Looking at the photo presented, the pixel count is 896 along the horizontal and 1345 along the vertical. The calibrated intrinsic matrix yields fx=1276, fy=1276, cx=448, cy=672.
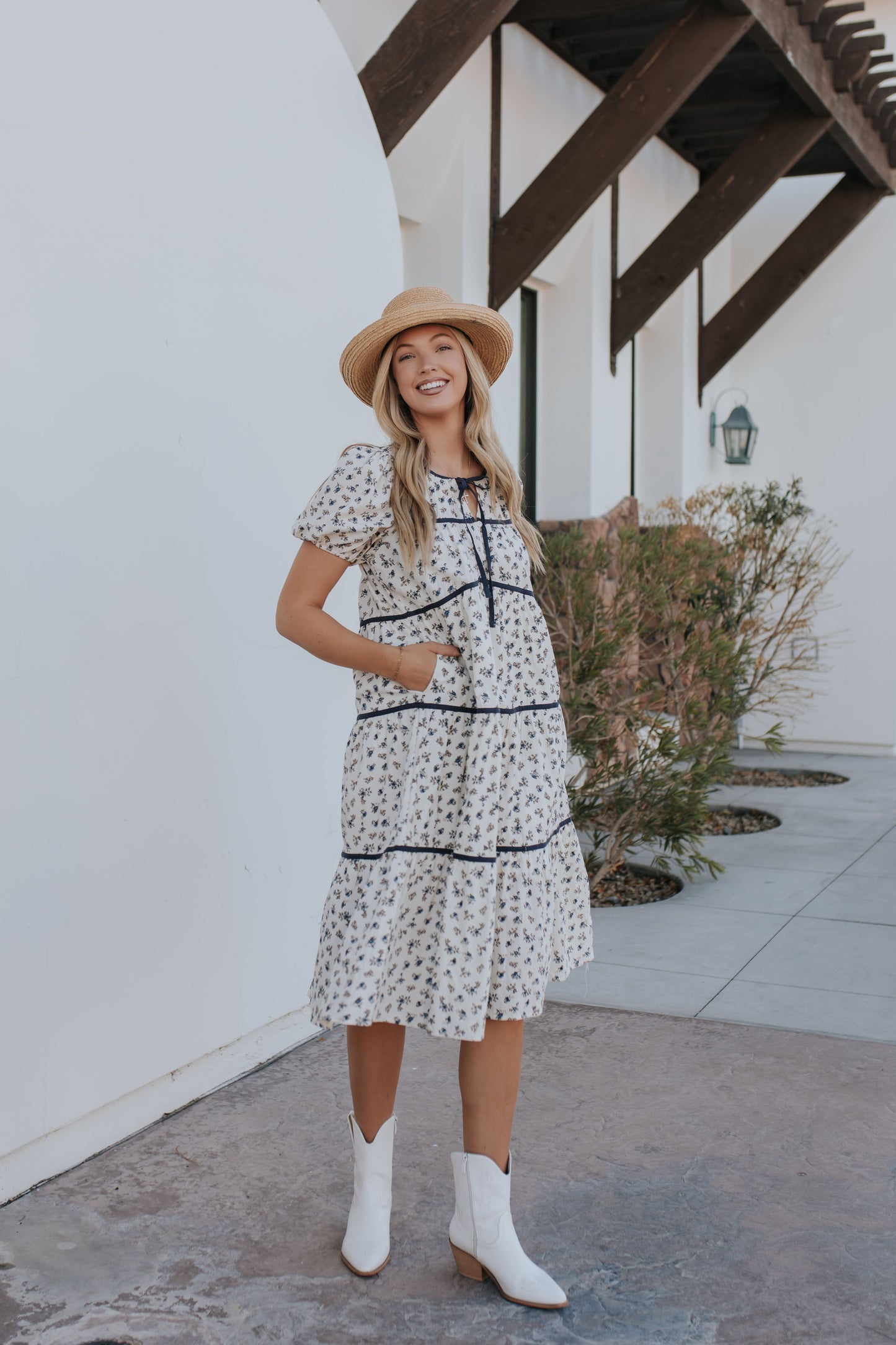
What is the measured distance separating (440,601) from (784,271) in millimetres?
7451

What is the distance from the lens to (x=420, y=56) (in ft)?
14.9

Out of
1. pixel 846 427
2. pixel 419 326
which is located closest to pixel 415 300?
pixel 419 326

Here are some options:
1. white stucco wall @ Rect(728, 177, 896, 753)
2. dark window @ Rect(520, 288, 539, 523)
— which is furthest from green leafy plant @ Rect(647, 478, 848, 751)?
dark window @ Rect(520, 288, 539, 523)

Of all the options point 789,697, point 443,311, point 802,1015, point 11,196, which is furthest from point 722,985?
point 789,697

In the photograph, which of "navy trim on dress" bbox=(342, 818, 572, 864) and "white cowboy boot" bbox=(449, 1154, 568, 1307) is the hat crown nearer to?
"navy trim on dress" bbox=(342, 818, 572, 864)

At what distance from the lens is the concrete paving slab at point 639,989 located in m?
3.71

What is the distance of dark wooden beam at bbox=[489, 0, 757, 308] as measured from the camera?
5.94 m

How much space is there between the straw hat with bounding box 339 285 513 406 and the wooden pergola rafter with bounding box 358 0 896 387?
2.55 metres

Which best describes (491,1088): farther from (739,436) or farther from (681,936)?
(739,436)

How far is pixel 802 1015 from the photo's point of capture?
359 centimetres

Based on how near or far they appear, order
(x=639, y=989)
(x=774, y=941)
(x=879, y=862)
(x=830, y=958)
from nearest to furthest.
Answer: (x=639, y=989) < (x=830, y=958) < (x=774, y=941) < (x=879, y=862)

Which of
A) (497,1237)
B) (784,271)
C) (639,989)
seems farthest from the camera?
(784,271)

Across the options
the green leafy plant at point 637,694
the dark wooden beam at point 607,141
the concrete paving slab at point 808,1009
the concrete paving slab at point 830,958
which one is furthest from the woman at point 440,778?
the dark wooden beam at point 607,141

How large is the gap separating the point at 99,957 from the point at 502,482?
4.30 ft
